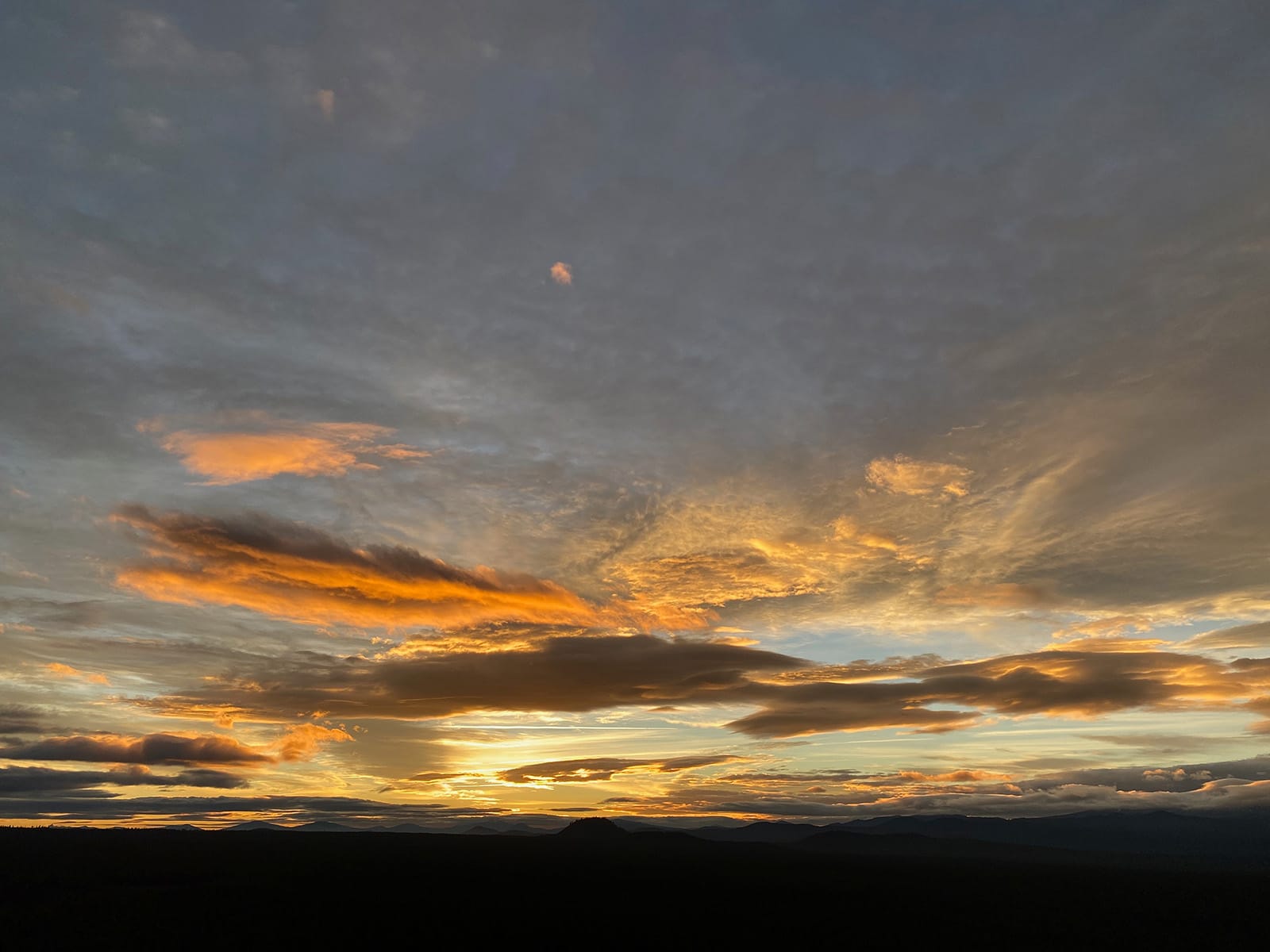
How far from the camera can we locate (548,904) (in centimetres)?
10594

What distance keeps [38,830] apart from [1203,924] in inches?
9738

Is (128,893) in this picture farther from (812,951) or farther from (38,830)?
(38,830)

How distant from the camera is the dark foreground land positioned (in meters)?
84.5

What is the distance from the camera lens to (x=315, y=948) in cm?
7612

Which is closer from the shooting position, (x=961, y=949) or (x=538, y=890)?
(x=961, y=949)

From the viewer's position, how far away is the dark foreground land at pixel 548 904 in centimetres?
8450

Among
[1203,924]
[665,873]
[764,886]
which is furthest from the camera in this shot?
[665,873]

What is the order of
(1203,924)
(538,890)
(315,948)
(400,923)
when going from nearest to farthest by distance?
(315,948) < (400,923) < (1203,924) < (538,890)

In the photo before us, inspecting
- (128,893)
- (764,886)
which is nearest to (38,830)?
(128,893)

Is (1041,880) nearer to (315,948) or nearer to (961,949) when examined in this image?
(961,949)

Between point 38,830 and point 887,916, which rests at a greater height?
point 38,830

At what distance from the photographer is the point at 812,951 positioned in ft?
261

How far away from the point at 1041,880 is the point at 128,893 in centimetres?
16435

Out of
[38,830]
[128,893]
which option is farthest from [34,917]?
[38,830]
